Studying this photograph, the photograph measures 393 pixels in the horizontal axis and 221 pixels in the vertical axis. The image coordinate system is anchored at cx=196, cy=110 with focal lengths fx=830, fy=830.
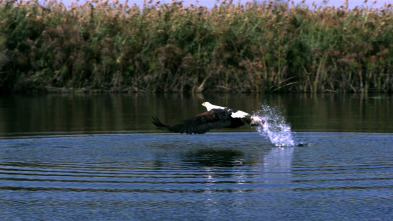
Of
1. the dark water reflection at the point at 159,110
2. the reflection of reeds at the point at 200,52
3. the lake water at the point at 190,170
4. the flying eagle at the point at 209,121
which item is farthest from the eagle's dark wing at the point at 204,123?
the reflection of reeds at the point at 200,52

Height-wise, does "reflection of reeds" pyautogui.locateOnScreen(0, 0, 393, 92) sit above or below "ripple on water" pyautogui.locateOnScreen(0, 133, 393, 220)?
above

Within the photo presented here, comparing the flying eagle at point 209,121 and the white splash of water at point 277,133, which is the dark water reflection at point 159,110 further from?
the flying eagle at point 209,121

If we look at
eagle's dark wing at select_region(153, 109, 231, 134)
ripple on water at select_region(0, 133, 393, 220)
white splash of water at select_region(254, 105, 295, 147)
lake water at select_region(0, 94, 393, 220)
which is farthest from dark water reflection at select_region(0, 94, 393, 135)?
eagle's dark wing at select_region(153, 109, 231, 134)

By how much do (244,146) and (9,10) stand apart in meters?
17.3

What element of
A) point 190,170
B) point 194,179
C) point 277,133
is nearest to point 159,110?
point 277,133

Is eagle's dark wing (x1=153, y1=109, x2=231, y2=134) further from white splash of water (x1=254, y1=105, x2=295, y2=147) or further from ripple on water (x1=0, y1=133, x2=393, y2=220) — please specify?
white splash of water (x1=254, y1=105, x2=295, y2=147)

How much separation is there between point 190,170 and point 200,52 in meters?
18.3

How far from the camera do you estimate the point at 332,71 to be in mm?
27578

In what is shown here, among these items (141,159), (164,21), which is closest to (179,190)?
(141,159)

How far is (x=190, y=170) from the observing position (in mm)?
9891

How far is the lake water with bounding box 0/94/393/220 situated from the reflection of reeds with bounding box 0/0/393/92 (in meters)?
8.65

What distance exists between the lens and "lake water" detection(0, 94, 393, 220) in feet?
24.5

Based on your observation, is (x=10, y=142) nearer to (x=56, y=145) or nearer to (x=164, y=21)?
(x=56, y=145)

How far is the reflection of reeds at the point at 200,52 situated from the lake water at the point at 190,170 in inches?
341
